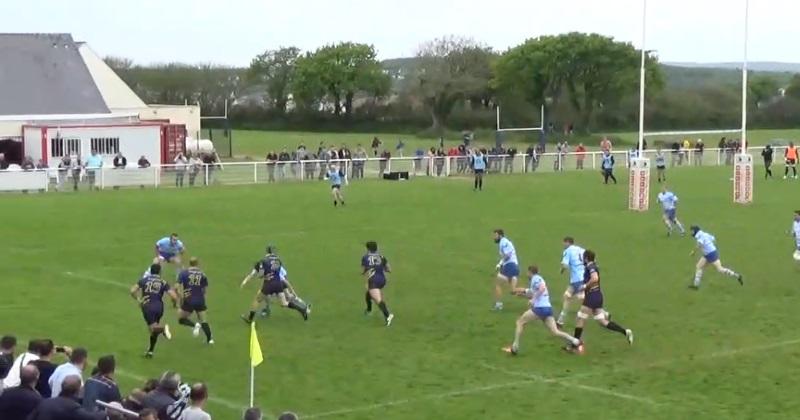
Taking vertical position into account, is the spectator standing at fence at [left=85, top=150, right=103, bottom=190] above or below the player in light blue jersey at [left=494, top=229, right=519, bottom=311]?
above

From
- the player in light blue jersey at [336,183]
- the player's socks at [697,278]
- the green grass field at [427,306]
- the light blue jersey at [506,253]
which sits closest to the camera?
the green grass field at [427,306]

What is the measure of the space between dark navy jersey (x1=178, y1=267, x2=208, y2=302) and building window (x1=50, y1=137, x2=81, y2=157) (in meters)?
36.4

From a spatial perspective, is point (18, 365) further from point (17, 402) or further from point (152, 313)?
point (152, 313)

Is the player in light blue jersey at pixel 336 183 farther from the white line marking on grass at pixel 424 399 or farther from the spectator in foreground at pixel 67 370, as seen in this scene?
the spectator in foreground at pixel 67 370

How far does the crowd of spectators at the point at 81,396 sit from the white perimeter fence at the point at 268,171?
38.3 meters

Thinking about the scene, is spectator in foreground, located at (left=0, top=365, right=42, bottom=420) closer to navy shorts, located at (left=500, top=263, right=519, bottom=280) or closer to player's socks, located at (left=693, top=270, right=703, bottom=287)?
navy shorts, located at (left=500, top=263, right=519, bottom=280)

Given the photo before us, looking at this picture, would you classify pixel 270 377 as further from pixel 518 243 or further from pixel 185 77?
pixel 185 77

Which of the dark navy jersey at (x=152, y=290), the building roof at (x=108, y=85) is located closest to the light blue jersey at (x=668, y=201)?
the dark navy jersey at (x=152, y=290)

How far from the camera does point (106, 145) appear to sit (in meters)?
58.0

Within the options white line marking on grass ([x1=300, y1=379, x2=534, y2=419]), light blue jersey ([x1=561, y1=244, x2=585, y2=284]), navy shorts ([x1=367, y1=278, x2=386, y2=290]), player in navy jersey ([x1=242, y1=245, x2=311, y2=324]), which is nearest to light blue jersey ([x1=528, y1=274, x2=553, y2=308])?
white line marking on grass ([x1=300, y1=379, x2=534, y2=419])

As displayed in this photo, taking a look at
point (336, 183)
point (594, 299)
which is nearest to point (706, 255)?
point (594, 299)

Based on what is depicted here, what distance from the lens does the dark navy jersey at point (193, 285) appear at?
2203 cm

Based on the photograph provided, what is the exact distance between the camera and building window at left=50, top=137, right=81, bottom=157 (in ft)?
186

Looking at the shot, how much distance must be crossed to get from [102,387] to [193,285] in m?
9.15
